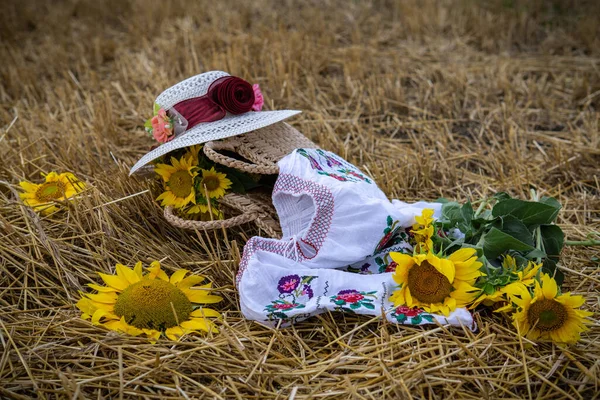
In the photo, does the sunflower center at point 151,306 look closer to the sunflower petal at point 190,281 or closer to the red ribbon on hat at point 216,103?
the sunflower petal at point 190,281

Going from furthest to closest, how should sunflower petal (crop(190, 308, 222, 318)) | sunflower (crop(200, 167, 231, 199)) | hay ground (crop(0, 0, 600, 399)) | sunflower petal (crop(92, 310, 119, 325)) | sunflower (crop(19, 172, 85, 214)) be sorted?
sunflower (crop(19, 172, 85, 214)), sunflower (crop(200, 167, 231, 199)), sunflower petal (crop(190, 308, 222, 318)), sunflower petal (crop(92, 310, 119, 325)), hay ground (crop(0, 0, 600, 399))

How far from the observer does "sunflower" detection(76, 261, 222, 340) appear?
5.46 feet

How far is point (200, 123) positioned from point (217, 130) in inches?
5.0

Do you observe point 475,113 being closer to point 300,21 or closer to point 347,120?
point 347,120

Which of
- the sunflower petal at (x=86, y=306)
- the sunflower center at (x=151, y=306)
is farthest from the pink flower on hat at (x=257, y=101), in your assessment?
the sunflower petal at (x=86, y=306)

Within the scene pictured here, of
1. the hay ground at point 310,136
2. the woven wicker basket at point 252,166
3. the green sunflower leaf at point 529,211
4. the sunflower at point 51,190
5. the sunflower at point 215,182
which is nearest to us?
the hay ground at point 310,136

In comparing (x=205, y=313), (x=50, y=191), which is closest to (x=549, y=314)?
(x=205, y=313)

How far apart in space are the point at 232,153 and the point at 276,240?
443 mm

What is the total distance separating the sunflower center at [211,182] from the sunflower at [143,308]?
1.29 feet

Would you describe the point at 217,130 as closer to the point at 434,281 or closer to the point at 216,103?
the point at 216,103

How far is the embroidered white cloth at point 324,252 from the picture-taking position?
5.68ft

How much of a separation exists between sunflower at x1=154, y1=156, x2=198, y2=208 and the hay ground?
134 mm

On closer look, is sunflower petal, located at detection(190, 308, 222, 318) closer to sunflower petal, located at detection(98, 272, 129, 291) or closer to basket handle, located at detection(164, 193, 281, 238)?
sunflower petal, located at detection(98, 272, 129, 291)

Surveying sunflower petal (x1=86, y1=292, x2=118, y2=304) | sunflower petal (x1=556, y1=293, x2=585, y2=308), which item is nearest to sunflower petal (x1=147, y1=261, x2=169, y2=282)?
sunflower petal (x1=86, y1=292, x2=118, y2=304)
